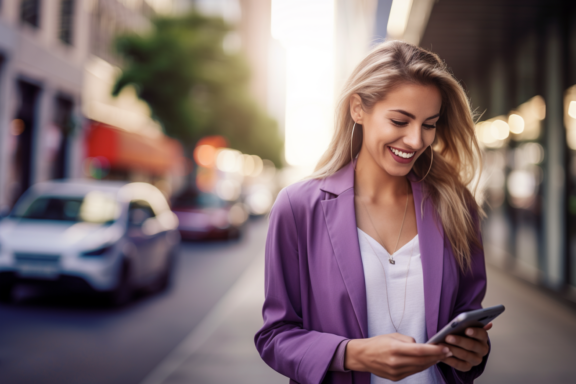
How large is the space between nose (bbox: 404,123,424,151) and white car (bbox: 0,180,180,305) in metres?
6.10

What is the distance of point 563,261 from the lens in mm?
8367

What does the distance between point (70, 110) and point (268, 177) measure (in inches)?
3637

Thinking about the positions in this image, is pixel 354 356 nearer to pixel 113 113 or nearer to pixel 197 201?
pixel 197 201

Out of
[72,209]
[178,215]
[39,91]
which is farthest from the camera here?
[39,91]

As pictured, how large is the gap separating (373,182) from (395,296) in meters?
0.45

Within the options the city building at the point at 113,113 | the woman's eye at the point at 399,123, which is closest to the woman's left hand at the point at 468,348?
the woman's eye at the point at 399,123

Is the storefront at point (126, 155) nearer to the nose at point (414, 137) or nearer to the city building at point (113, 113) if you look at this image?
the city building at point (113, 113)

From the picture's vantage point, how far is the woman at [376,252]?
174cm

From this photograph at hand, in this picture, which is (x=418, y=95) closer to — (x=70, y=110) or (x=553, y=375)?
(x=553, y=375)

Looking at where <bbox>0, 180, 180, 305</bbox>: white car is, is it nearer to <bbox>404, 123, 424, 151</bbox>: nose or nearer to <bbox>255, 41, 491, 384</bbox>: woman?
<bbox>255, 41, 491, 384</bbox>: woman

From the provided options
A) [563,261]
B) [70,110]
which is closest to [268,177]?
[70,110]

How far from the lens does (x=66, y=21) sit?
2022 centimetres

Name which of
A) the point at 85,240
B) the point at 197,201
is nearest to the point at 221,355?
the point at 85,240

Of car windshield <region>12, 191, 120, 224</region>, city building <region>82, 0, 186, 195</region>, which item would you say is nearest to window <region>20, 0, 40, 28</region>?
city building <region>82, 0, 186, 195</region>
